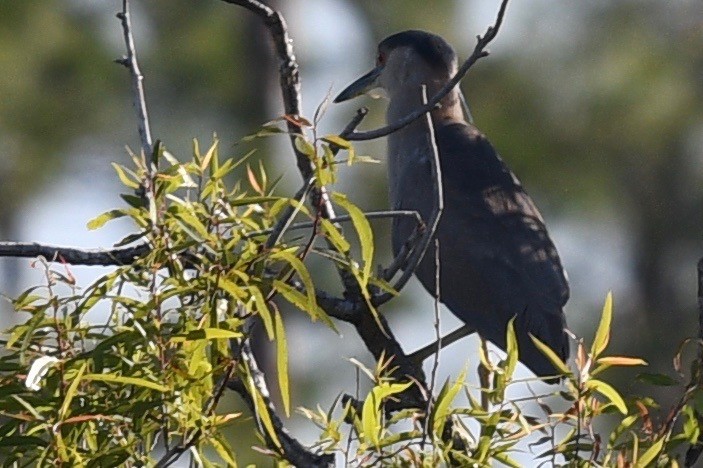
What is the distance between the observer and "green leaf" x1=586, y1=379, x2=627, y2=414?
5.44 ft

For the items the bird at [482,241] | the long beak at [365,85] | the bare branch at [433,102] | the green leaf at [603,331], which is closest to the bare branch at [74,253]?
the bare branch at [433,102]

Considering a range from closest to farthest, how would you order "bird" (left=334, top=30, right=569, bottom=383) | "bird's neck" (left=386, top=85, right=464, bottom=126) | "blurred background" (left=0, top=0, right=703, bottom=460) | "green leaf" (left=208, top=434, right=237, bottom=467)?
1. "green leaf" (left=208, top=434, right=237, bottom=467)
2. "bird" (left=334, top=30, right=569, bottom=383)
3. "bird's neck" (left=386, top=85, right=464, bottom=126)
4. "blurred background" (left=0, top=0, right=703, bottom=460)

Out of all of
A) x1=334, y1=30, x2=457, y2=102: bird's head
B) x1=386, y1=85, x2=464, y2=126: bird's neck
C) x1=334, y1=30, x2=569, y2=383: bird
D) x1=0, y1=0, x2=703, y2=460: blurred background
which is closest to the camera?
x1=334, y1=30, x2=569, y2=383: bird

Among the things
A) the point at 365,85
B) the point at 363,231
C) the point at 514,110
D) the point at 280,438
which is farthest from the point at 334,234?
the point at 514,110

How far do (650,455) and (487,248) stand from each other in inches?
75.6

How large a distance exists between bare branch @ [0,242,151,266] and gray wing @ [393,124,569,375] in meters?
1.69

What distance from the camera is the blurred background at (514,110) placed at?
7.95 meters

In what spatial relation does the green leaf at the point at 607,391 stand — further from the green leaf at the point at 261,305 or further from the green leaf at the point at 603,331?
the green leaf at the point at 261,305

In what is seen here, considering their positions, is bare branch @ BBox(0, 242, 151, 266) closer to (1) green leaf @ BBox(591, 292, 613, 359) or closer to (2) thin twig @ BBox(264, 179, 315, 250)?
(2) thin twig @ BBox(264, 179, 315, 250)

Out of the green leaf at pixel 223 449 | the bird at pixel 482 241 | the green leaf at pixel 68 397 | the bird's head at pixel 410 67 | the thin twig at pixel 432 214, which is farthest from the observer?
the bird's head at pixel 410 67

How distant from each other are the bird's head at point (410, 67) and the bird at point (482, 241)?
208mm

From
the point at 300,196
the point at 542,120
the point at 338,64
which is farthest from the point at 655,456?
the point at 542,120

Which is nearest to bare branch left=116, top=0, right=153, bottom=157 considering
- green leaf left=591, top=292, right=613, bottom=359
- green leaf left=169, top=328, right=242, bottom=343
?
green leaf left=169, top=328, right=242, bottom=343

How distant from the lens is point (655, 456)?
1676 mm
